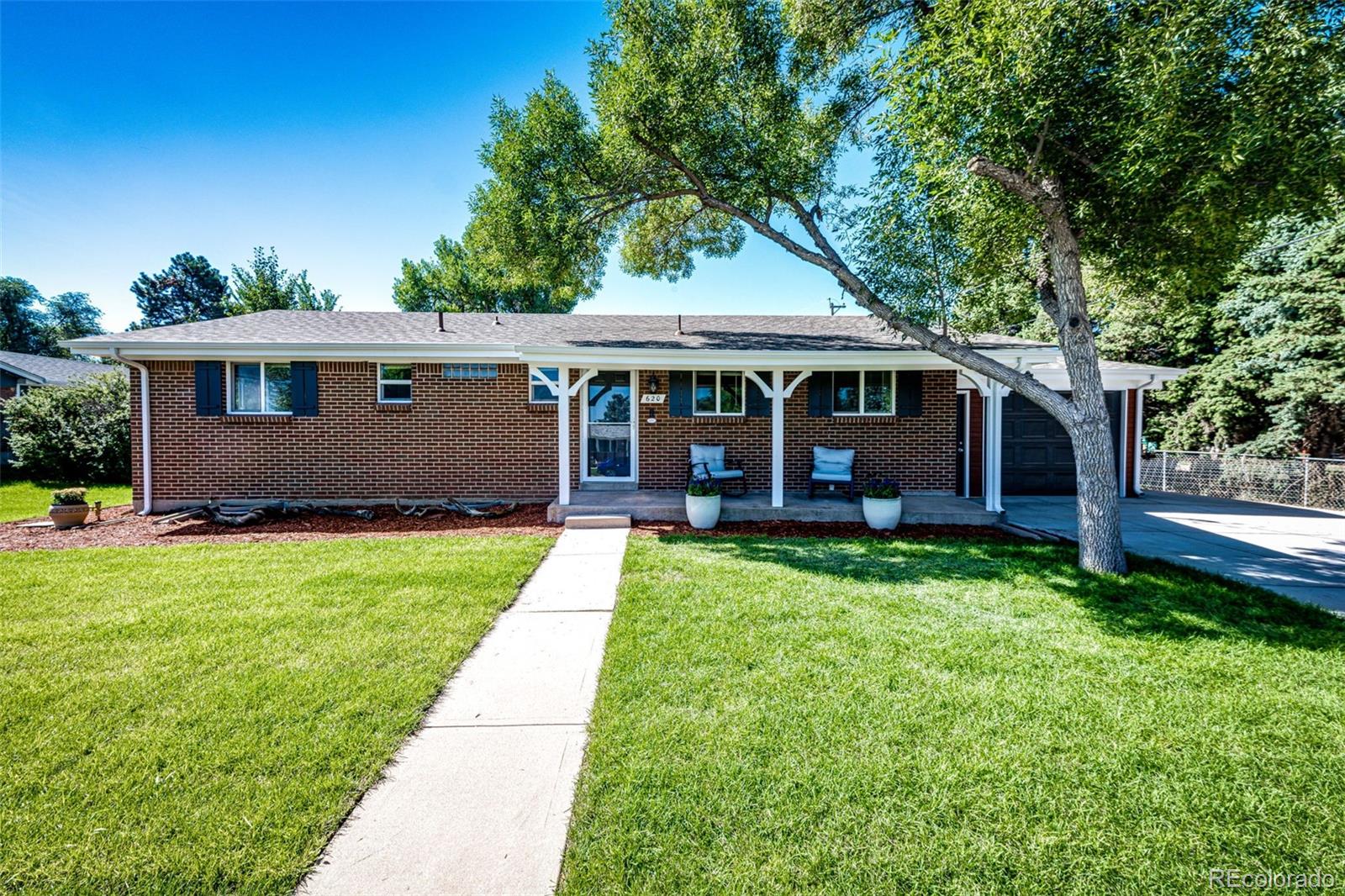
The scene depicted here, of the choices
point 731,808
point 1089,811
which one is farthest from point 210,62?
point 1089,811

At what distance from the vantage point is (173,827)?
2.00 m

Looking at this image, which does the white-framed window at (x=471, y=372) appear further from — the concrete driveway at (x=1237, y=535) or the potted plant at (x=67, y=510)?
the concrete driveway at (x=1237, y=535)

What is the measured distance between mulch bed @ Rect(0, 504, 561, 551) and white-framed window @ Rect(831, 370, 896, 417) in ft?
18.8

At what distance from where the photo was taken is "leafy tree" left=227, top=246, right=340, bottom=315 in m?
24.7

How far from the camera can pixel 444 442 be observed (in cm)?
943

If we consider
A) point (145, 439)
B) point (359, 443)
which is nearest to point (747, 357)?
point (359, 443)

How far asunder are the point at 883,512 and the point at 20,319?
244ft

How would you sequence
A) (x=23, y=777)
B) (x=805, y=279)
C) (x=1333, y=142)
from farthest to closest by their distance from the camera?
(x=805, y=279) < (x=1333, y=142) < (x=23, y=777)

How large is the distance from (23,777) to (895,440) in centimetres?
1040

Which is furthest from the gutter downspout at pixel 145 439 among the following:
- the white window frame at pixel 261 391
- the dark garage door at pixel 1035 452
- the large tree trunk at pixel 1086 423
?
the dark garage door at pixel 1035 452

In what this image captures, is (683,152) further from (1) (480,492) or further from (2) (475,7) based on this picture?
(1) (480,492)

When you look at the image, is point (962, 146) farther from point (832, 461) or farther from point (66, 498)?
point (66, 498)

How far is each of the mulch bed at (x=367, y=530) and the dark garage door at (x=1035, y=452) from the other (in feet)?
13.3

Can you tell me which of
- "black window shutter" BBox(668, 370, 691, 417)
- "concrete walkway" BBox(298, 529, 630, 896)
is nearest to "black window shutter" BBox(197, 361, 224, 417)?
"black window shutter" BBox(668, 370, 691, 417)
